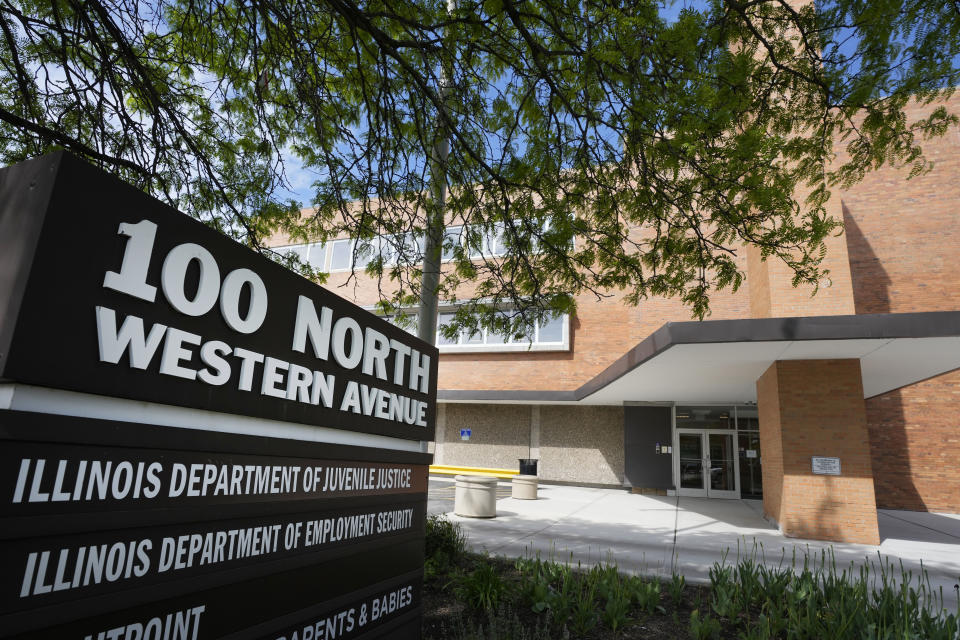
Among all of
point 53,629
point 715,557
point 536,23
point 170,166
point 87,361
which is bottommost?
point 715,557

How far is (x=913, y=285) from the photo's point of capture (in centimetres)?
1678

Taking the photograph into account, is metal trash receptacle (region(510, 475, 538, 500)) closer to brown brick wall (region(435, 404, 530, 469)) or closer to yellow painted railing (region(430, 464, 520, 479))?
yellow painted railing (region(430, 464, 520, 479))

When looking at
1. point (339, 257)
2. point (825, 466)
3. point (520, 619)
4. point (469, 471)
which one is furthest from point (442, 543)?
point (339, 257)

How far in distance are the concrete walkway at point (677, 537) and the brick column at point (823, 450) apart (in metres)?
0.43

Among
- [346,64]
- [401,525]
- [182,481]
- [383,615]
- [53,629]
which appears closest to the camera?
[53,629]

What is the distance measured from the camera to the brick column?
10.5 metres

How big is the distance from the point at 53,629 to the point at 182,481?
1.65ft

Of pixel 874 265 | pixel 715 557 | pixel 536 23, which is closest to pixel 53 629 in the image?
pixel 536 23

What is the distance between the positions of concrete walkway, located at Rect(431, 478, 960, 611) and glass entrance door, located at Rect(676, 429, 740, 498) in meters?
2.32

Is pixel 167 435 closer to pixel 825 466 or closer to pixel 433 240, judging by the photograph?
pixel 433 240

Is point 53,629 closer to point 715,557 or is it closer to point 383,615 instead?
point 383,615

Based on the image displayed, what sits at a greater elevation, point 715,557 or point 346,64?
point 346,64

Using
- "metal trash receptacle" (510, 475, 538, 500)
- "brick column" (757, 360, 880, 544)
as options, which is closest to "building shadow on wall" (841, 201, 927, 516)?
"brick column" (757, 360, 880, 544)

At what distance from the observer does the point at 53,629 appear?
153 cm
